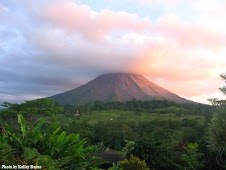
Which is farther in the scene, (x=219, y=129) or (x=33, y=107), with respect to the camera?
(x=33, y=107)

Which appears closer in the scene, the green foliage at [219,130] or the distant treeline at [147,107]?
the green foliage at [219,130]

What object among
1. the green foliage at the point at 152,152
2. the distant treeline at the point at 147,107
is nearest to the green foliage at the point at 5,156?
the green foliage at the point at 152,152

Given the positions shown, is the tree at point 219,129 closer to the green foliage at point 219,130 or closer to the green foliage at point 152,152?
the green foliage at point 219,130

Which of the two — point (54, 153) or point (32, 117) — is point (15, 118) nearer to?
point (32, 117)

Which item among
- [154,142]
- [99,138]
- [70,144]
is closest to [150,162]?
[154,142]

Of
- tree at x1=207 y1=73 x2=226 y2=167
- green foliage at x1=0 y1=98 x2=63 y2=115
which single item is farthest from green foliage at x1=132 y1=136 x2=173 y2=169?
green foliage at x1=0 y1=98 x2=63 y2=115

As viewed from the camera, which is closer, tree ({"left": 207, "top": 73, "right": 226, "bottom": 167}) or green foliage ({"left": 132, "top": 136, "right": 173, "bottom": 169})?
tree ({"left": 207, "top": 73, "right": 226, "bottom": 167})

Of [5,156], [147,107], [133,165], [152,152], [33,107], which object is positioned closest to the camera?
[5,156]

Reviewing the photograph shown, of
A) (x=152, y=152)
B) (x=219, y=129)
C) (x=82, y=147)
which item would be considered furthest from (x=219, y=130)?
(x=152, y=152)

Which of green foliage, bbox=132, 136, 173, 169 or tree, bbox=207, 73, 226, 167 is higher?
tree, bbox=207, 73, 226, 167

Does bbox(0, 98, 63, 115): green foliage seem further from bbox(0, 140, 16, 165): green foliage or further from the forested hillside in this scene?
bbox(0, 140, 16, 165): green foliage

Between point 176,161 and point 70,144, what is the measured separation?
42.8 feet

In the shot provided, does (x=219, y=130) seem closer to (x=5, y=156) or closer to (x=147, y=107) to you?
(x=5, y=156)

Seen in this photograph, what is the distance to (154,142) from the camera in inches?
555
